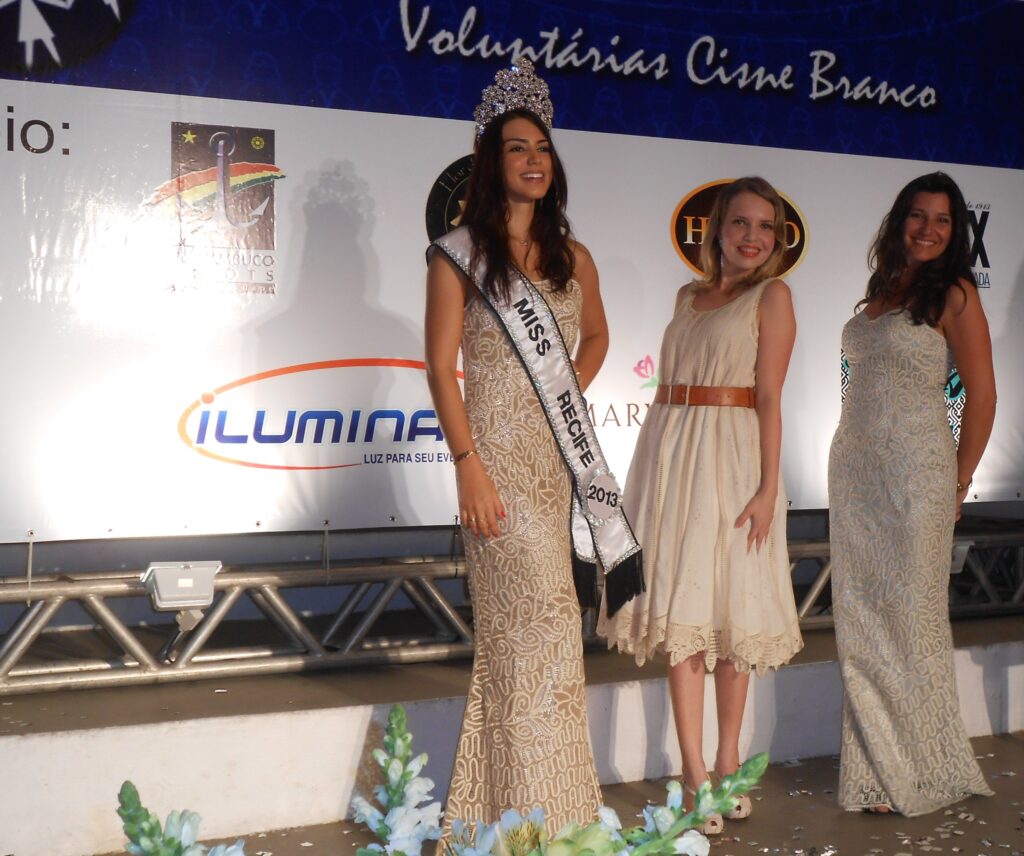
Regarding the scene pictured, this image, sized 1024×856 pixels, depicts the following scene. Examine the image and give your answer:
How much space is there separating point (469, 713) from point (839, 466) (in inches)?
45.3

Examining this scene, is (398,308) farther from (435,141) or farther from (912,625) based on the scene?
(912,625)

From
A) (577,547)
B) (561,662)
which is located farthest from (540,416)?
(561,662)

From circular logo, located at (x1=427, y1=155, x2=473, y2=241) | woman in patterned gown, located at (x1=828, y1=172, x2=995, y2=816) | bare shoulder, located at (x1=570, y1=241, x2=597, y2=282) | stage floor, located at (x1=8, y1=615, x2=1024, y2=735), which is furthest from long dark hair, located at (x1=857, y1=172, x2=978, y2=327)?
circular logo, located at (x1=427, y1=155, x2=473, y2=241)

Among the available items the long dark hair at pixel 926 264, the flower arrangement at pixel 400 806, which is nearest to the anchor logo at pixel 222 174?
the long dark hair at pixel 926 264

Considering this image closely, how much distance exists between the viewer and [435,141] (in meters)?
3.48

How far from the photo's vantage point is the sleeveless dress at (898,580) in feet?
9.12

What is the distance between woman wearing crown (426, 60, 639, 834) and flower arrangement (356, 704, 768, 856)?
1.45 meters

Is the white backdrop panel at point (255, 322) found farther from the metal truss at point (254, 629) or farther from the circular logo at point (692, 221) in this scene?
the metal truss at point (254, 629)

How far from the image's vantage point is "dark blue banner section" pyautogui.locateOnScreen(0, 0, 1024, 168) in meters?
3.19

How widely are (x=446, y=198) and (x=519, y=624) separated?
1.68 m

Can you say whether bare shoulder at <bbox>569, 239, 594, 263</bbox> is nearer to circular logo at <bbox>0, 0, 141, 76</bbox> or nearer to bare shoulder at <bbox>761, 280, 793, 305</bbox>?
bare shoulder at <bbox>761, 280, 793, 305</bbox>

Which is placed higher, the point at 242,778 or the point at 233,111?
the point at 233,111

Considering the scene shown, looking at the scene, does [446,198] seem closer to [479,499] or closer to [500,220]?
[500,220]

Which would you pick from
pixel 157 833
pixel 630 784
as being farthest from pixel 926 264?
pixel 157 833
